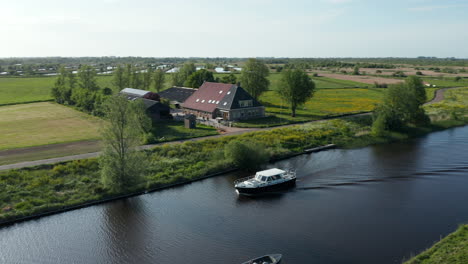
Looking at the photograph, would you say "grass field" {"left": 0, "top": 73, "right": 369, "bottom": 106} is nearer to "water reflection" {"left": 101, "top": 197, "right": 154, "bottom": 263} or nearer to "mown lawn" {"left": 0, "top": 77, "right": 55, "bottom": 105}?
"mown lawn" {"left": 0, "top": 77, "right": 55, "bottom": 105}

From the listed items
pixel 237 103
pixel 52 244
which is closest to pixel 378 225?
pixel 52 244

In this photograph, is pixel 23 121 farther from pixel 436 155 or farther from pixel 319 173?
pixel 436 155

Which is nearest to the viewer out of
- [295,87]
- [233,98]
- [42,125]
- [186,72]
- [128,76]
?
[42,125]

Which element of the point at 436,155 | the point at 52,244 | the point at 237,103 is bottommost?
the point at 52,244

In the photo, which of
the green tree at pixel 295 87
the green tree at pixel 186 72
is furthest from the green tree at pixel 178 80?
the green tree at pixel 295 87

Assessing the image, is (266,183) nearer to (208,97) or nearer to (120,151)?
(120,151)

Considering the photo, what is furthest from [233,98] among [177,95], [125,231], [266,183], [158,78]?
[158,78]
